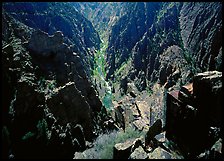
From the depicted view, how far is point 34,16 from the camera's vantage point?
121 meters

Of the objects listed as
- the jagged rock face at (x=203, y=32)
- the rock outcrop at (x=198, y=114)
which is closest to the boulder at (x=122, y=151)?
the rock outcrop at (x=198, y=114)

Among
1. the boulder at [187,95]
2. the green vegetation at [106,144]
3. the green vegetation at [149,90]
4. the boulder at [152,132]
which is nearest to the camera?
the boulder at [187,95]

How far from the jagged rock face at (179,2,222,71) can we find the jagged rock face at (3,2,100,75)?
3615 cm

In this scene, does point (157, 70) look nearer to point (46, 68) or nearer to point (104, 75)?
point (104, 75)

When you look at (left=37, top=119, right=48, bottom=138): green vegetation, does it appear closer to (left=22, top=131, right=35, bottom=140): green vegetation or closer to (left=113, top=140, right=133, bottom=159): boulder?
(left=22, top=131, right=35, bottom=140): green vegetation

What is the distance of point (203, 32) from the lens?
85500 millimetres

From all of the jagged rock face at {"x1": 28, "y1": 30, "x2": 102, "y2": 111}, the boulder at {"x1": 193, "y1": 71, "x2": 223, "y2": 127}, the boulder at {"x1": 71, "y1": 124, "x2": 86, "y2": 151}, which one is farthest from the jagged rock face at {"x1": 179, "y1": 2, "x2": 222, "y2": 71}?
the boulder at {"x1": 71, "y1": 124, "x2": 86, "y2": 151}

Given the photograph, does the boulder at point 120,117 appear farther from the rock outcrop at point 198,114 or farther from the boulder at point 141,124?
the rock outcrop at point 198,114

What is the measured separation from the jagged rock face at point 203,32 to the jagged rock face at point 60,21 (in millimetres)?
36146

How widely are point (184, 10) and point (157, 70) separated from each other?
29.1 m

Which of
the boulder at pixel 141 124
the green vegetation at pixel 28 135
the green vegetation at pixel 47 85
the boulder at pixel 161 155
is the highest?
the green vegetation at pixel 47 85

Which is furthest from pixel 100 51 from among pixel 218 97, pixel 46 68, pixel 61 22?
pixel 218 97

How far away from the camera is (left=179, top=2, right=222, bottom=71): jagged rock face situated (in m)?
73.8

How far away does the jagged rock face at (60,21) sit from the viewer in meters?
112
